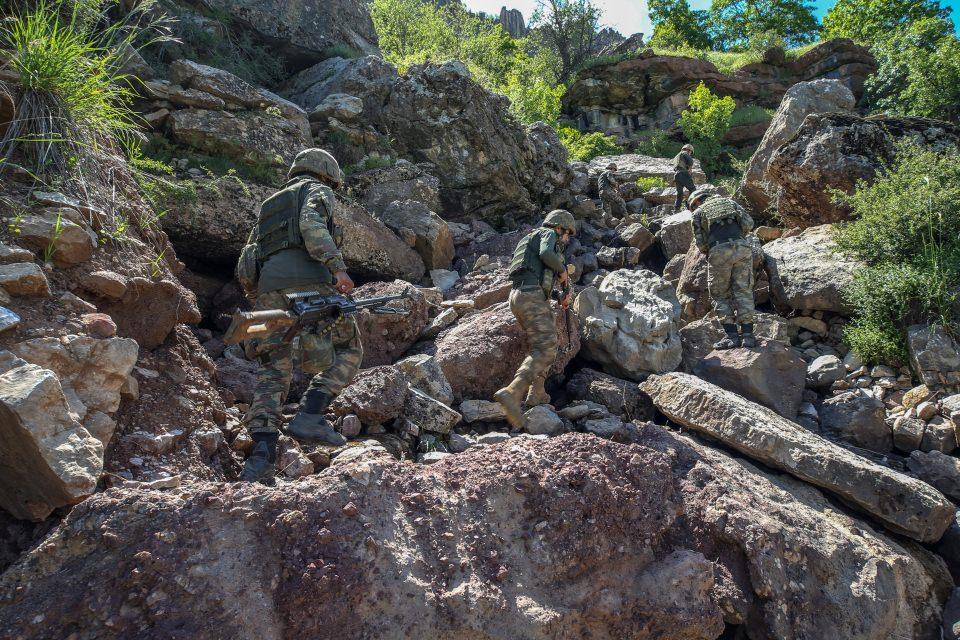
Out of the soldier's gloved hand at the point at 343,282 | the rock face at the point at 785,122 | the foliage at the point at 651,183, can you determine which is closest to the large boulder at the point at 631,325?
the soldier's gloved hand at the point at 343,282

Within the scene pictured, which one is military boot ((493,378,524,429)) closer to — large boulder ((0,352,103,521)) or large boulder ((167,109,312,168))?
large boulder ((0,352,103,521))

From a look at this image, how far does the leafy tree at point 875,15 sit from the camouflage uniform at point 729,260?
26797 mm

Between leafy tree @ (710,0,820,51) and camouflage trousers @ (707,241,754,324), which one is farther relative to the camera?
leafy tree @ (710,0,820,51)

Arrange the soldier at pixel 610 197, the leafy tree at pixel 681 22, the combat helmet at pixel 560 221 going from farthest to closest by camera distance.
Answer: the leafy tree at pixel 681 22
the soldier at pixel 610 197
the combat helmet at pixel 560 221

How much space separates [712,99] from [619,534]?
21763 millimetres

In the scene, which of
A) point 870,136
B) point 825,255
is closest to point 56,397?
point 825,255

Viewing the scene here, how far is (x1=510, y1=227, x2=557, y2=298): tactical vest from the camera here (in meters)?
5.21

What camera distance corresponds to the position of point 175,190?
5.45 m

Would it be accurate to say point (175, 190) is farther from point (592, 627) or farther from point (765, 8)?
point (765, 8)

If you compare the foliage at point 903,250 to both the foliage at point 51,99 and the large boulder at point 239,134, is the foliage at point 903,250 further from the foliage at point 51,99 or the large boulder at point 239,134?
the foliage at point 51,99

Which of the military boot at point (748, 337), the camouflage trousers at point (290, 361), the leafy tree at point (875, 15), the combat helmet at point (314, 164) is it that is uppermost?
the leafy tree at point (875, 15)

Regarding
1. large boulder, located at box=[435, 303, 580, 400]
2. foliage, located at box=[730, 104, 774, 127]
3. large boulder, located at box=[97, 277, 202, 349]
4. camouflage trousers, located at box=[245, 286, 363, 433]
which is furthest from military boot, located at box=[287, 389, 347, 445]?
foliage, located at box=[730, 104, 774, 127]

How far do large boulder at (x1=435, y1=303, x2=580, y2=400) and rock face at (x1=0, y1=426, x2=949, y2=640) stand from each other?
205 cm

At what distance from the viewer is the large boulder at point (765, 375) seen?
205 inches
